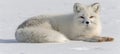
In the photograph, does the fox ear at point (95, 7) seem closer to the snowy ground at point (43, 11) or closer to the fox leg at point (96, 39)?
the fox leg at point (96, 39)

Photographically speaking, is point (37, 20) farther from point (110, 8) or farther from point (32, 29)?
point (110, 8)

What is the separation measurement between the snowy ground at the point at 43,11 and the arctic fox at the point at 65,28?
0.67ft

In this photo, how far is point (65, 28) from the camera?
8188 millimetres

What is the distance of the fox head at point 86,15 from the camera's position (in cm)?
783

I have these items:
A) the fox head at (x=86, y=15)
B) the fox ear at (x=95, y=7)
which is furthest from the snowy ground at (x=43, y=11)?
the fox ear at (x=95, y=7)

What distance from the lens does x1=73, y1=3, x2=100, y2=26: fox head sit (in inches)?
308

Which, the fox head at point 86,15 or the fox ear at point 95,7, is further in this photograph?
the fox ear at point 95,7

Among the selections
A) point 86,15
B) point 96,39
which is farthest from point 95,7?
point 96,39

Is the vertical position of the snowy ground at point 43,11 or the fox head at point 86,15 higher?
the fox head at point 86,15

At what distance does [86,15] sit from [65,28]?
0.57 metres

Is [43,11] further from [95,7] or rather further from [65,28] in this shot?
[95,7]

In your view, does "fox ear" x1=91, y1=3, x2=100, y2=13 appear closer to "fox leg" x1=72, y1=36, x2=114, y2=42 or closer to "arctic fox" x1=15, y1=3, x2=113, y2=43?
"arctic fox" x1=15, y1=3, x2=113, y2=43

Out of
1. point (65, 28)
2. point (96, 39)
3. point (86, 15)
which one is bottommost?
point (96, 39)

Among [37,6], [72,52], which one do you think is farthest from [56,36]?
[37,6]
